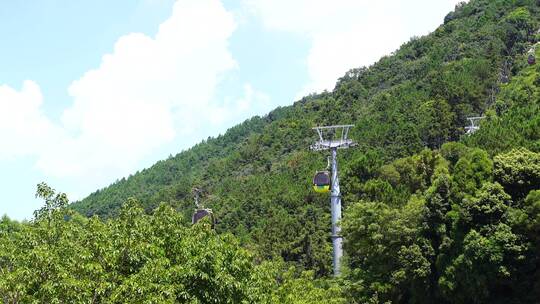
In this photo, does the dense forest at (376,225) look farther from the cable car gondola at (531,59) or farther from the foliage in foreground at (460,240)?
the cable car gondola at (531,59)

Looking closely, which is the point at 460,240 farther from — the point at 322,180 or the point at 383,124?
the point at 383,124

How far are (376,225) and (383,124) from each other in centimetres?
4143

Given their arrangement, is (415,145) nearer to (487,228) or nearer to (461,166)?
(461,166)

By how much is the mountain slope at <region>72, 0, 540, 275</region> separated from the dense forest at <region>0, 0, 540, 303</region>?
0.79ft

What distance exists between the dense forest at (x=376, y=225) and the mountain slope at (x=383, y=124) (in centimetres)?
24

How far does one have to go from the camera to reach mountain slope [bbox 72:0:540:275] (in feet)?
182

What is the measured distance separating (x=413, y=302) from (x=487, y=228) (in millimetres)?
5202

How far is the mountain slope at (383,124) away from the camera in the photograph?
55.6 meters

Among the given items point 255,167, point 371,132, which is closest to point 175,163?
point 255,167

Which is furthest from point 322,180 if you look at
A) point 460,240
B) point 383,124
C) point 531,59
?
point 531,59

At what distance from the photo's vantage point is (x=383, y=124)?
233 ft

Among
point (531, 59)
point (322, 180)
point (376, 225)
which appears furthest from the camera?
point (531, 59)

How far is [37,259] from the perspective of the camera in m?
13.1

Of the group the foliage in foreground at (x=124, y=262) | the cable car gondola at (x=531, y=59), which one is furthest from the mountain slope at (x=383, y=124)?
the foliage in foreground at (x=124, y=262)
